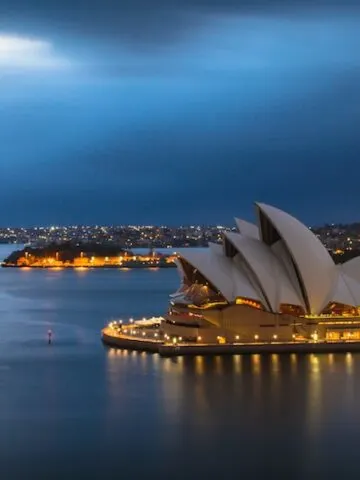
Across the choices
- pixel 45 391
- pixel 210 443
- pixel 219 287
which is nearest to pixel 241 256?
pixel 219 287

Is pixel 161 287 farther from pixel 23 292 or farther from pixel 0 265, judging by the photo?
pixel 0 265

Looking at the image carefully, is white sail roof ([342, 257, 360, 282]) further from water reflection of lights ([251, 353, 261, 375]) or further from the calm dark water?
water reflection of lights ([251, 353, 261, 375])

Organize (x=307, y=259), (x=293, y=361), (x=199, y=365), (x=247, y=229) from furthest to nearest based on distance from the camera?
(x=247, y=229) → (x=307, y=259) → (x=293, y=361) → (x=199, y=365)

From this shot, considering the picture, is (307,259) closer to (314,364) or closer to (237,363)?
(314,364)

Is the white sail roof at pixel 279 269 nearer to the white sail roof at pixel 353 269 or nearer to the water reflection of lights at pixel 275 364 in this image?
the white sail roof at pixel 353 269

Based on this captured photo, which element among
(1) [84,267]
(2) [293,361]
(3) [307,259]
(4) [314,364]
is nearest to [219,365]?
(2) [293,361]

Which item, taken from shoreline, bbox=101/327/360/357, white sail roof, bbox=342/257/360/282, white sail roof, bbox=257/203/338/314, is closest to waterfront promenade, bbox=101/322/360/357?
shoreline, bbox=101/327/360/357

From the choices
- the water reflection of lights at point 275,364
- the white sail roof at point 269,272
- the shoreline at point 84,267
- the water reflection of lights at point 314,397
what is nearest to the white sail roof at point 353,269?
the white sail roof at point 269,272
